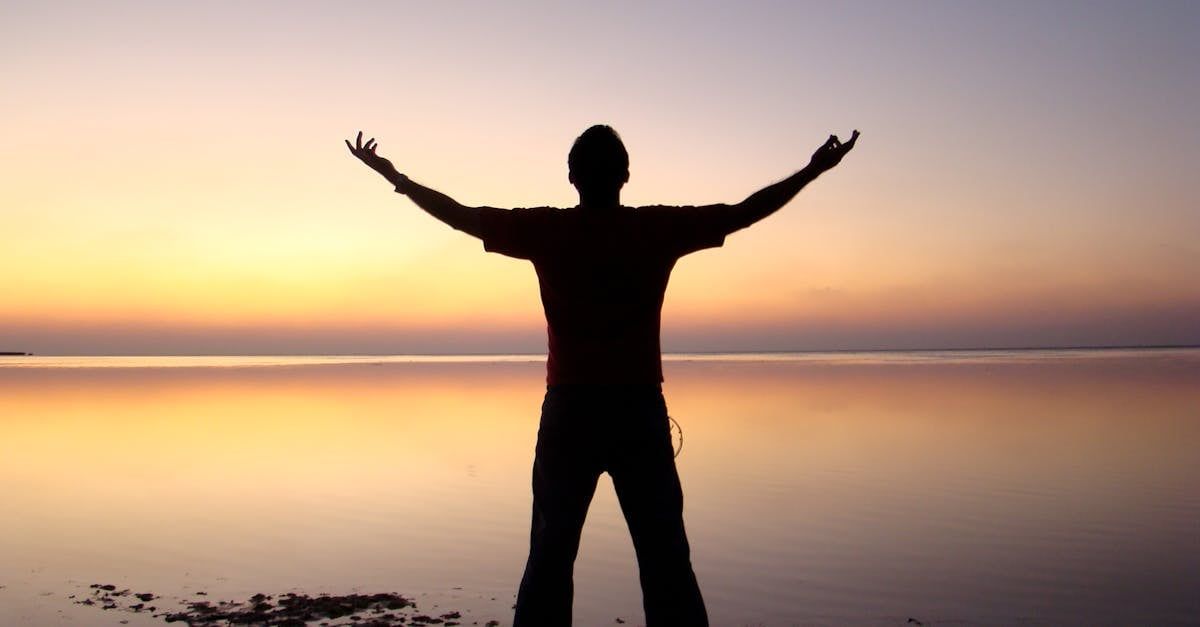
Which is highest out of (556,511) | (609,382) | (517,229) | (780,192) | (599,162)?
(599,162)

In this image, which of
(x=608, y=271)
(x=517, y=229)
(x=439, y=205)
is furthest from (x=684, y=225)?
(x=439, y=205)

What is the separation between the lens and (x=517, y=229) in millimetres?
3320

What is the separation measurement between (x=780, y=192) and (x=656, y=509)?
1203 mm

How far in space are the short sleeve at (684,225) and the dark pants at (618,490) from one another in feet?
1.72

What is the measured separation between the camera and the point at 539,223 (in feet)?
10.9

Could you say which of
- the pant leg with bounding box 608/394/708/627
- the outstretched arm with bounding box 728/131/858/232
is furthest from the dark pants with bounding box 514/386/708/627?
the outstretched arm with bounding box 728/131/858/232

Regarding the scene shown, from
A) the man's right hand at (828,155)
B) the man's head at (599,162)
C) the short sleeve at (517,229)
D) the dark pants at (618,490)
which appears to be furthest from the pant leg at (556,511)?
the man's right hand at (828,155)

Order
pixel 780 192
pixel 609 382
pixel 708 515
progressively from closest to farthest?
1. pixel 609 382
2. pixel 780 192
3. pixel 708 515

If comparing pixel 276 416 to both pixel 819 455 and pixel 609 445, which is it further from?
pixel 609 445

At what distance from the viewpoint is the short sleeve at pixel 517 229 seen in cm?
331

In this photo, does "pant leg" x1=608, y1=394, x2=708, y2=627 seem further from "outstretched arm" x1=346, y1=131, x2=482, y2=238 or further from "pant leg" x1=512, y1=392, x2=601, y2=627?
"outstretched arm" x1=346, y1=131, x2=482, y2=238

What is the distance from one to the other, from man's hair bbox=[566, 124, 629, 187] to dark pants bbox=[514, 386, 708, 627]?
0.77 m

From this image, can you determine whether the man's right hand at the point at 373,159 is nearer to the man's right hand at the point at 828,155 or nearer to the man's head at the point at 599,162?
the man's head at the point at 599,162

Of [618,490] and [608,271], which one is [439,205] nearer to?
[608,271]
